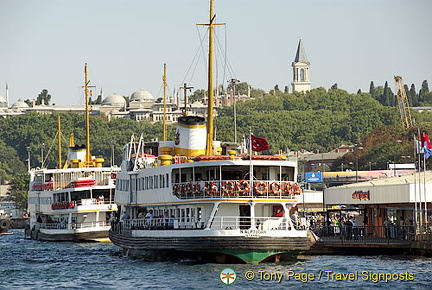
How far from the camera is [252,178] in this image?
47.8 meters

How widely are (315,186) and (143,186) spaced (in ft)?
325

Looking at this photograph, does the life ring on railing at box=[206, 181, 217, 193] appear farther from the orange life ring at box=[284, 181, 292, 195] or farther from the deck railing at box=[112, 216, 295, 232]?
the orange life ring at box=[284, 181, 292, 195]

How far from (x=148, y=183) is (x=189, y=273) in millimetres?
10341

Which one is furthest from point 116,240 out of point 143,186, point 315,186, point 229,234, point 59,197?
point 315,186

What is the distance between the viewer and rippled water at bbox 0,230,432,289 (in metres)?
42.3

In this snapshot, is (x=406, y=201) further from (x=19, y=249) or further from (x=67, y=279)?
(x=19, y=249)

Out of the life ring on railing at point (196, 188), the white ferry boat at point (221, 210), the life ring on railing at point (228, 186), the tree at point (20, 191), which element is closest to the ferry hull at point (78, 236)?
the white ferry boat at point (221, 210)

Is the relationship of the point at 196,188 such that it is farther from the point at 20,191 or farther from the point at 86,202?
the point at 20,191

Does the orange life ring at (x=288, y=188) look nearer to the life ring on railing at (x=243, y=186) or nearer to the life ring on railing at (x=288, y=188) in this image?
the life ring on railing at (x=288, y=188)

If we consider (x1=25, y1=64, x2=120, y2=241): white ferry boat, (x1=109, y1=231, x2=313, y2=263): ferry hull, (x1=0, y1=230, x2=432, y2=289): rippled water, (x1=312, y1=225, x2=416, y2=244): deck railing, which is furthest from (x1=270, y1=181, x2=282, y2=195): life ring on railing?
(x1=25, y1=64, x2=120, y2=241): white ferry boat

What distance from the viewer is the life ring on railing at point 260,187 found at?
47.9 metres

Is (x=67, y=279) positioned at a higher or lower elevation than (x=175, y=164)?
lower

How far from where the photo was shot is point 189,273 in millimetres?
45219

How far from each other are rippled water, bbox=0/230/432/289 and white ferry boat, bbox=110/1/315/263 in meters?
0.76
